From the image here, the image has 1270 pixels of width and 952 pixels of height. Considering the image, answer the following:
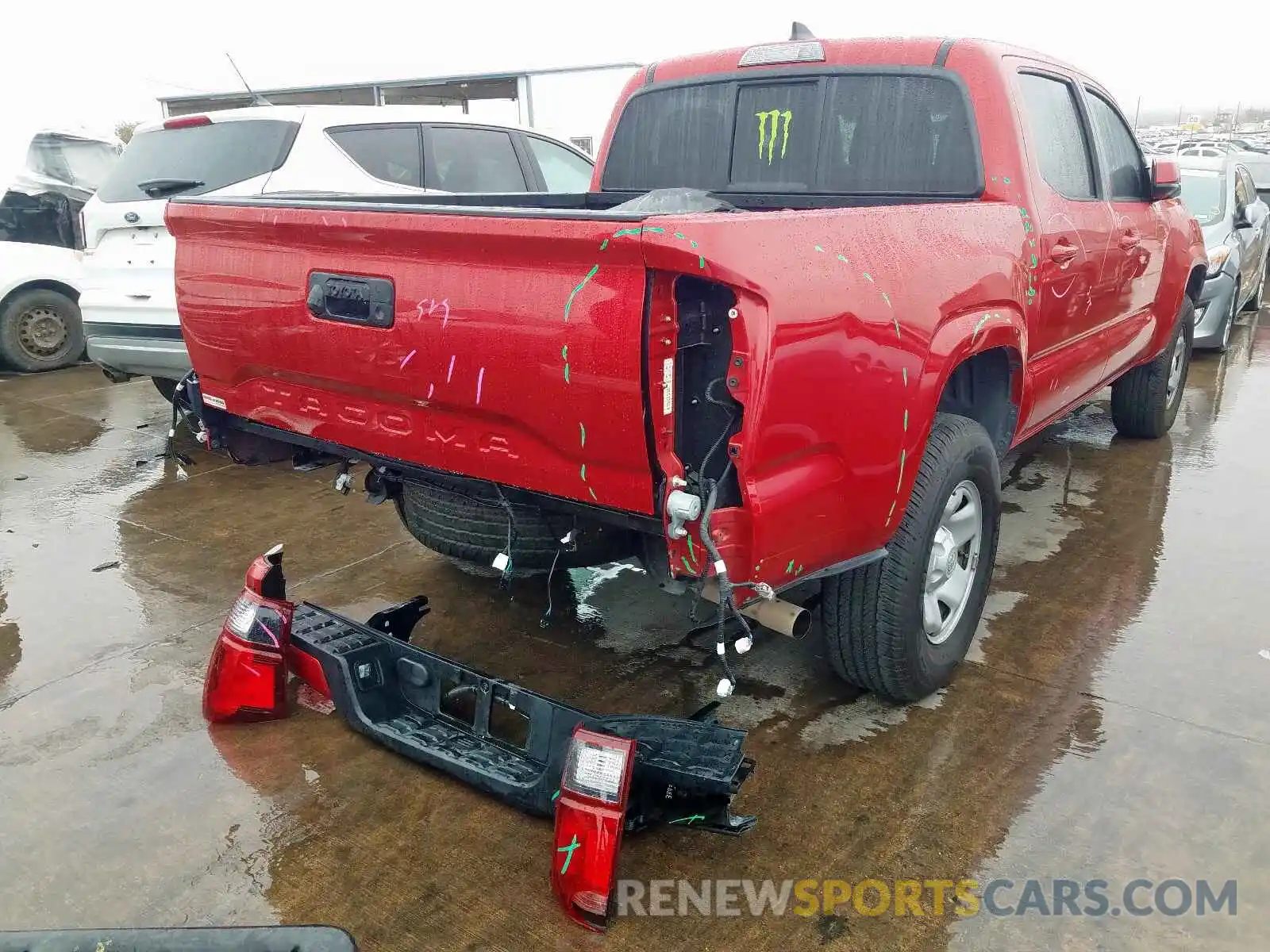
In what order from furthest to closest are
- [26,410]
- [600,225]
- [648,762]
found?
[26,410] < [648,762] < [600,225]

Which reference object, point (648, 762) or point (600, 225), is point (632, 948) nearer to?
point (648, 762)

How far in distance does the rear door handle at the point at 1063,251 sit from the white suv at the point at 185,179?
3.67 metres

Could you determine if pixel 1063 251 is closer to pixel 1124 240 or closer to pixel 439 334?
pixel 1124 240

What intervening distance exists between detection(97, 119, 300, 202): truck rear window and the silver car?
20.3 ft

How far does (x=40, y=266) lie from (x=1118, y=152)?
8.03m

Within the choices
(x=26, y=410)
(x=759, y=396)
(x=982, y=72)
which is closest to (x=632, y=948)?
(x=759, y=396)

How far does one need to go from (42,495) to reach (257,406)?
2920 millimetres

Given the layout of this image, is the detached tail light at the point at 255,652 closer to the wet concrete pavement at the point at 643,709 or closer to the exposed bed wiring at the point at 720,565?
the wet concrete pavement at the point at 643,709

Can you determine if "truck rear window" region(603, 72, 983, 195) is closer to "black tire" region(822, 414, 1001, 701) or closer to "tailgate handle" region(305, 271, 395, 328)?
"black tire" region(822, 414, 1001, 701)

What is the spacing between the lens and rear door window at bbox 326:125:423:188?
18.2 feet

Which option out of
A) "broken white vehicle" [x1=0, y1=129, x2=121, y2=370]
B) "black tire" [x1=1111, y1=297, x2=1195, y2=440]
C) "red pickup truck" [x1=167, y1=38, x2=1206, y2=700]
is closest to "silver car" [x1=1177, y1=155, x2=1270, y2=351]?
"black tire" [x1=1111, y1=297, x2=1195, y2=440]

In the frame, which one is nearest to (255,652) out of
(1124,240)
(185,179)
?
(185,179)

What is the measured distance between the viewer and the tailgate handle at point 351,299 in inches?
98.0

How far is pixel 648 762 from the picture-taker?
89.0 inches
